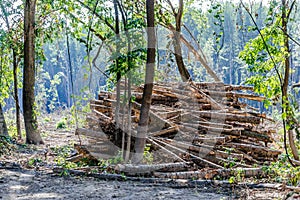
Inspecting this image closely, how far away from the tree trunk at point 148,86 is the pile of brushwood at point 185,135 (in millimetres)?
222

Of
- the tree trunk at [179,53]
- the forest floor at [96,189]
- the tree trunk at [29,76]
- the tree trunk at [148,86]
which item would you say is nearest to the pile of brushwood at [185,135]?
the tree trunk at [148,86]

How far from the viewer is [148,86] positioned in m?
6.02

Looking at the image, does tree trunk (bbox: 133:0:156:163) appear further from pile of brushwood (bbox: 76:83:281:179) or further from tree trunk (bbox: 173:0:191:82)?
tree trunk (bbox: 173:0:191:82)

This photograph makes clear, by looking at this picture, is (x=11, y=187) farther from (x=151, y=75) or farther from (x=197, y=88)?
(x=197, y=88)

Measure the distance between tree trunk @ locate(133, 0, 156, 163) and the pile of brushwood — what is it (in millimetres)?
222

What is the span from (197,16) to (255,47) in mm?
6725

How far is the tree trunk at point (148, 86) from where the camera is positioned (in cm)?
579

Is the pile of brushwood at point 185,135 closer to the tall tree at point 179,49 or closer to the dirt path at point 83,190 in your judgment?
the dirt path at point 83,190

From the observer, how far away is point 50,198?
434 centimetres

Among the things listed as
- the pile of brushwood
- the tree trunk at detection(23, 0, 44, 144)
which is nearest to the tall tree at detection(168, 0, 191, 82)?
the pile of brushwood

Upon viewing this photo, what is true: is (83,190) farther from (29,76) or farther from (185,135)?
(29,76)

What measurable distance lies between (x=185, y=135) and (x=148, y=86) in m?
1.65

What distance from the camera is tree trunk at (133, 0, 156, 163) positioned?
19.0 ft

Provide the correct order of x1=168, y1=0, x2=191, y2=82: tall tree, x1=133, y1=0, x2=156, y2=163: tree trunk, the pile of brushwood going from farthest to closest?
x1=168, y1=0, x2=191, y2=82: tall tree, the pile of brushwood, x1=133, y1=0, x2=156, y2=163: tree trunk
